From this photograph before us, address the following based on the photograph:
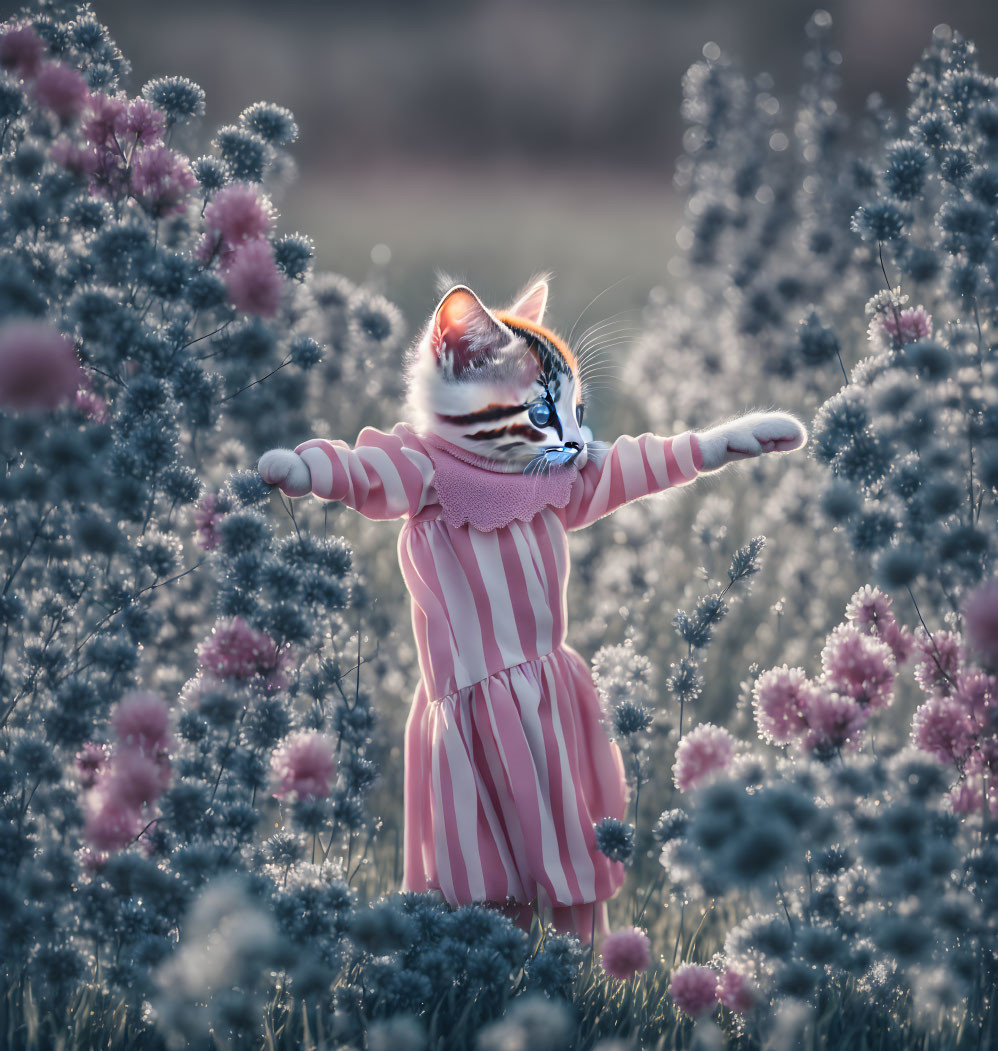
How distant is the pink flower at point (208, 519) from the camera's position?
205cm

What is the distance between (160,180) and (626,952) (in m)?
1.74

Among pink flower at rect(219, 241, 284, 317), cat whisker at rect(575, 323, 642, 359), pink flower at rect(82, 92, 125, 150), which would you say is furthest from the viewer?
cat whisker at rect(575, 323, 642, 359)

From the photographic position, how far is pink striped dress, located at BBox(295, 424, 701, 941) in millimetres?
Answer: 2133

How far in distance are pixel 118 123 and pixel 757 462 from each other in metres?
2.72

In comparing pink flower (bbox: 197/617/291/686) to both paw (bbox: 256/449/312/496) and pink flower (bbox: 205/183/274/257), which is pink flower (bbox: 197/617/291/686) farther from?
pink flower (bbox: 205/183/274/257)

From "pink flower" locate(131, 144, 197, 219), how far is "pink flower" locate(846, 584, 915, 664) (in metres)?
1.55

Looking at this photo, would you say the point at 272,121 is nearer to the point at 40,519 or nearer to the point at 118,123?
the point at 118,123

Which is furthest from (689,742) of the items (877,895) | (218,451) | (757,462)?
(757,462)

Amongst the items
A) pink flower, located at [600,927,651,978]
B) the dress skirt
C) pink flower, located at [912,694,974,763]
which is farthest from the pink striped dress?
pink flower, located at [912,694,974,763]

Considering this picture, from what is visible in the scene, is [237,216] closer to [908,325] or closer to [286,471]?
[286,471]

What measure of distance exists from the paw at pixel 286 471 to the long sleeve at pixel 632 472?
25.0 inches

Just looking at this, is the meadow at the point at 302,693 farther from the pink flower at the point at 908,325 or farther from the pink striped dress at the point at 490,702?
the pink striped dress at the point at 490,702

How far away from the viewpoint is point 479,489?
2.15 m

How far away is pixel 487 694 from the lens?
2.14m
